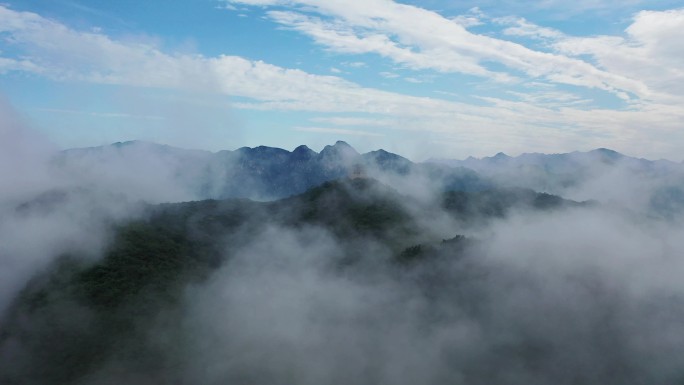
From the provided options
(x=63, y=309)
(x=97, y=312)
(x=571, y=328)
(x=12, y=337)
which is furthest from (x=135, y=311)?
(x=571, y=328)

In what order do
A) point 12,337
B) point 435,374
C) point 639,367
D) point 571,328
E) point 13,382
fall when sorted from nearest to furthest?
point 13,382, point 12,337, point 639,367, point 435,374, point 571,328

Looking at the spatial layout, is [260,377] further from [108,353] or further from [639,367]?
[639,367]

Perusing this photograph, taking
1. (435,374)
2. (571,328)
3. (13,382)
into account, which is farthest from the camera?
(571,328)

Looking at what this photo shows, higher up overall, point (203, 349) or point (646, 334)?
point (646, 334)

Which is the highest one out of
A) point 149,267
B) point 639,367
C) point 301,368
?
point 149,267

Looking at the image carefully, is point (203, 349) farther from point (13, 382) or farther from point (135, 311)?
point (13, 382)

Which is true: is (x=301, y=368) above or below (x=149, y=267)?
below

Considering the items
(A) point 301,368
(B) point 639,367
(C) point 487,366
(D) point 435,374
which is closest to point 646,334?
(B) point 639,367

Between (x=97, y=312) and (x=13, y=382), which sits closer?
(x=13, y=382)

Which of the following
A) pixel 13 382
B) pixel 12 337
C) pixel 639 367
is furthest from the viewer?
pixel 639 367
